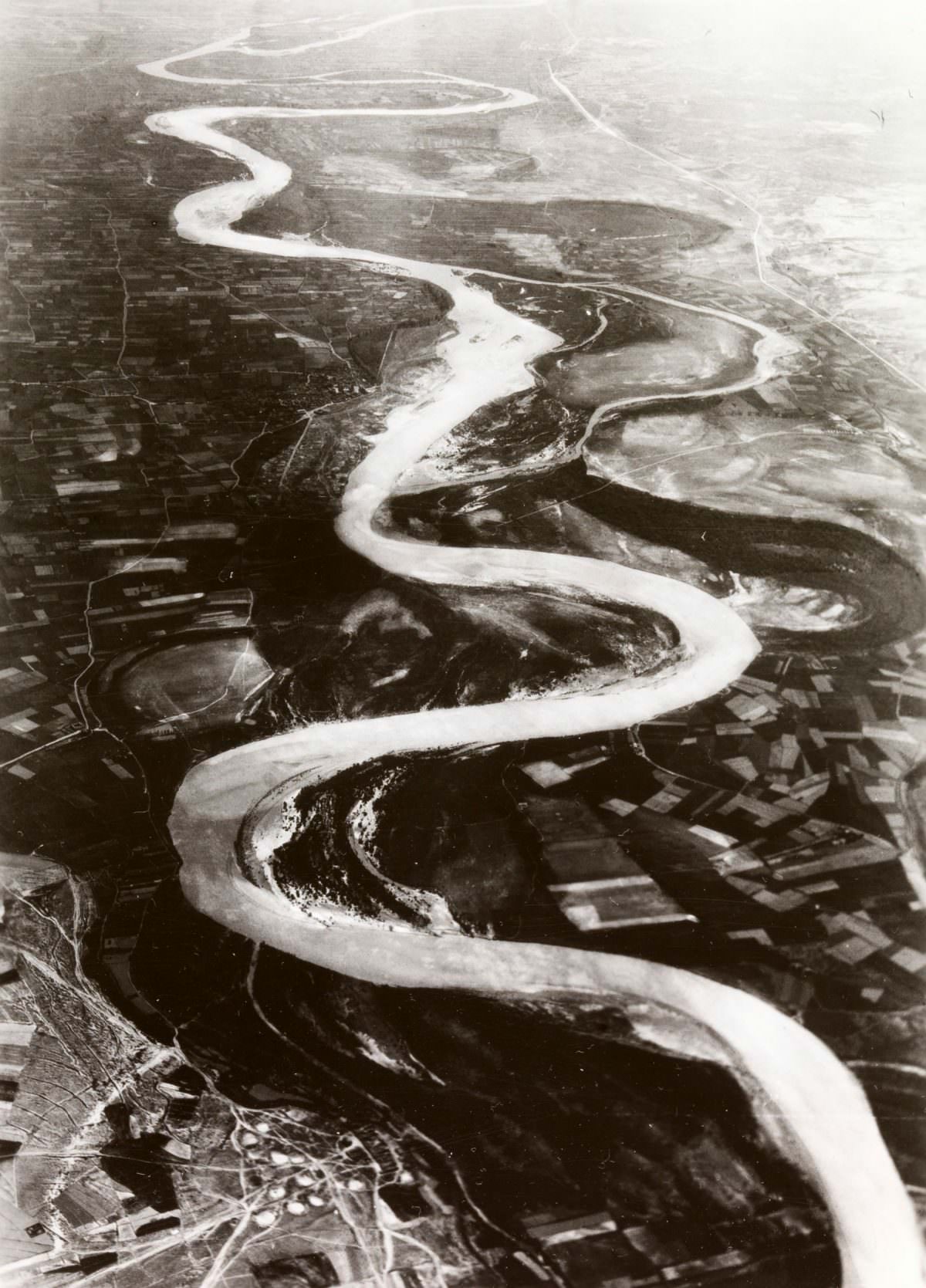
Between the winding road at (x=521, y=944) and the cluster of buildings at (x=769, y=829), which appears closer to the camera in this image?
the winding road at (x=521, y=944)

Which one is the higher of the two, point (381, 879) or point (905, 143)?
point (905, 143)

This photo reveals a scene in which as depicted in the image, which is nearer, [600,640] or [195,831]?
[195,831]

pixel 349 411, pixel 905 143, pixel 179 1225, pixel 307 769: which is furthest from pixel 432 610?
pixel 905 143

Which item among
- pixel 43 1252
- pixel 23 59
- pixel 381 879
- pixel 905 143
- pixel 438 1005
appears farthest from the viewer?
pixel 23 59

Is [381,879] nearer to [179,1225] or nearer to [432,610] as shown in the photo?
[179,1225]

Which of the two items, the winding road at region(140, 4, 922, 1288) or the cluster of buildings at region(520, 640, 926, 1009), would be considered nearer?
the winding road at region(140, 4, 922, 1288)

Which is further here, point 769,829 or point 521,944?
point 769,829

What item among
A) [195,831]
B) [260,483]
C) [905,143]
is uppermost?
[905,143]

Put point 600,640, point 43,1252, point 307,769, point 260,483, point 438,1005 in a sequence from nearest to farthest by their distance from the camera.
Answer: point 43,1252, point 438,1005, point 307,769, point 600,640, point 260,483
